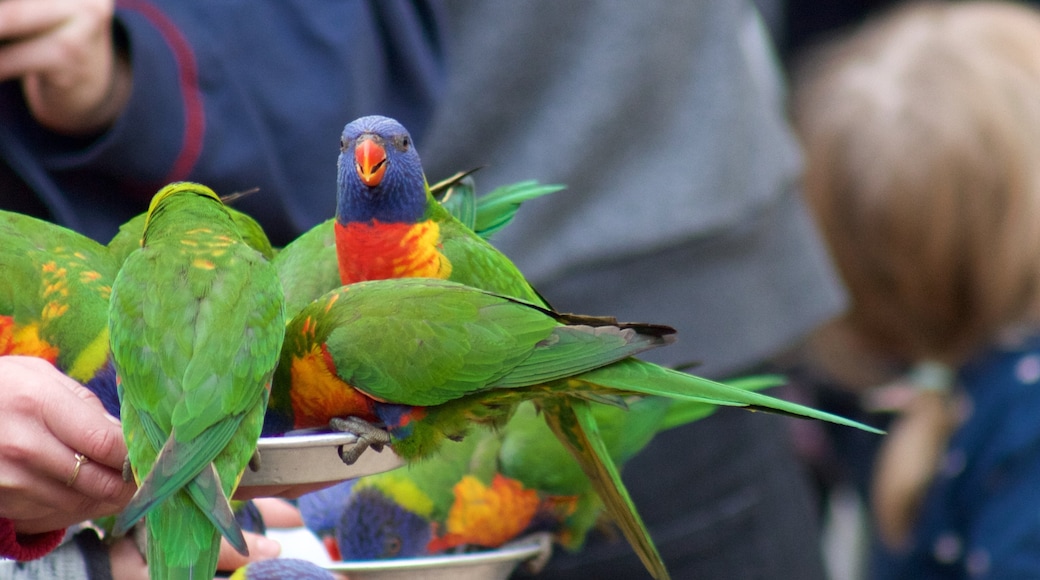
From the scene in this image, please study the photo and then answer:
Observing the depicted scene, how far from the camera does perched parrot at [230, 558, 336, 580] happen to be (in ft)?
2.15

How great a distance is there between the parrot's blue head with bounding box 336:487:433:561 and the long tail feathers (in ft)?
0.56

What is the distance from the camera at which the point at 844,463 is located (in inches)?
106

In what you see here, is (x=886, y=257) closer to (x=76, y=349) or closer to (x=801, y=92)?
(x=801, y=92)

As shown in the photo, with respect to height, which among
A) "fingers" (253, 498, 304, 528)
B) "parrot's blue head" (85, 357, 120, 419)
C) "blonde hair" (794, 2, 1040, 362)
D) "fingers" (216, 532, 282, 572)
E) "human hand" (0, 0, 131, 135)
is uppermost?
"human hand" (0, 0, 131, 135)

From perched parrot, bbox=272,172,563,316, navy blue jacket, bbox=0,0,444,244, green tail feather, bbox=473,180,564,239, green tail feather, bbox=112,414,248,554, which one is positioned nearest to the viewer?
green tail feather, bbox=112,414,248,554

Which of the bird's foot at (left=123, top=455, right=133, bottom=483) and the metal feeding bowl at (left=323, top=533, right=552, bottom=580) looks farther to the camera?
the metal feeding bowl at (left=323, top=533, right=552, bottom=580)

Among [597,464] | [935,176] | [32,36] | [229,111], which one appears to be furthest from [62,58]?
[935,176]

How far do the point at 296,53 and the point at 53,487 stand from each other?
667 millimetres

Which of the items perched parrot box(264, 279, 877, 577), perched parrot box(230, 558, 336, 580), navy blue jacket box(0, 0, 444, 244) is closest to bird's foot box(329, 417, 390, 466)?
perched parrot box(264, 279, 877, 577)

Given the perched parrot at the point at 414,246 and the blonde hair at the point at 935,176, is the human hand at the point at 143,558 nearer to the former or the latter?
the perched parrot at the point at 414,246

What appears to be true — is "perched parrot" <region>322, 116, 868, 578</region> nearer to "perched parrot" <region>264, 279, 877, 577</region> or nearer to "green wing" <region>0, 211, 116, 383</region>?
"perched parrot" <region>264, 279, 877, 577</region>

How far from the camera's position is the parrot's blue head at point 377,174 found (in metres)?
0.68

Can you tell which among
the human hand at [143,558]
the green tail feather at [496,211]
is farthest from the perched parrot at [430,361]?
the green tail feather at [496,211]

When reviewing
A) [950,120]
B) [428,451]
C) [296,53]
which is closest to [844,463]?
[950,120]
